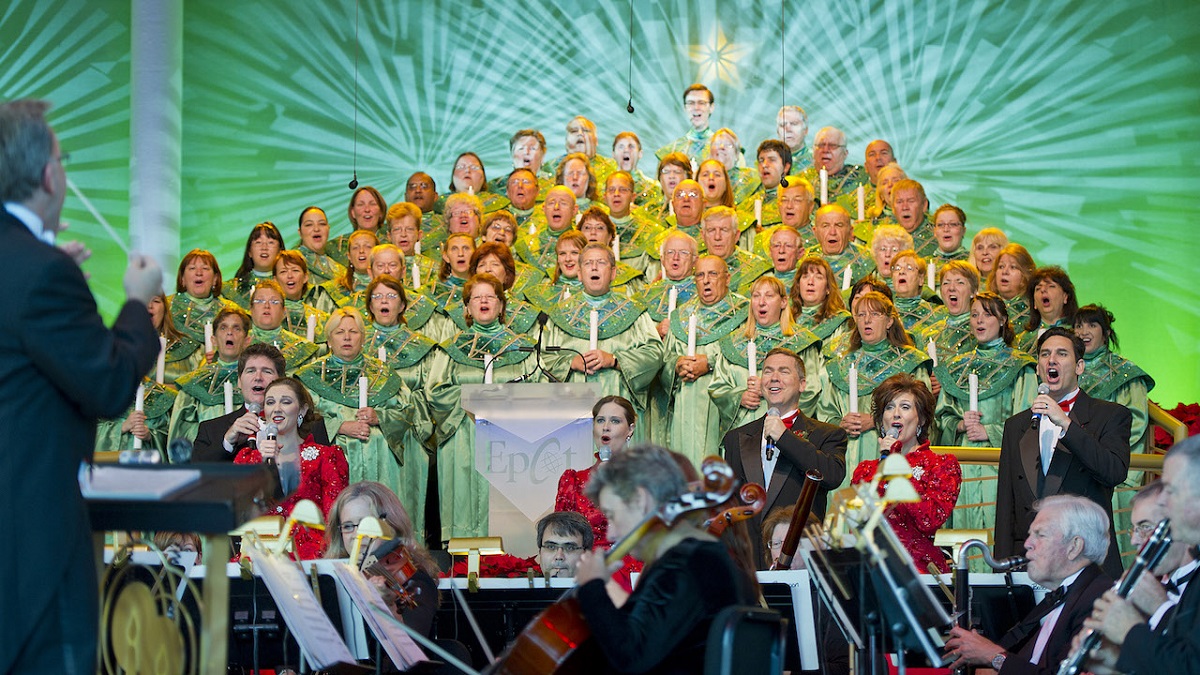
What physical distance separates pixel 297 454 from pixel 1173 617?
4.21 metres

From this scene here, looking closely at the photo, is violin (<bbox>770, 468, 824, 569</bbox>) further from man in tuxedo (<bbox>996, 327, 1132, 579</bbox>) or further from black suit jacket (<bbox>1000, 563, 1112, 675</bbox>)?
man in tuxedo (<bbox>996, 327, 1132, 579</bbox>)

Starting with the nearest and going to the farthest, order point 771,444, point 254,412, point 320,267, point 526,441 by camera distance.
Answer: point 771,444 → point 254,412 → point 526,441 → point 320,267

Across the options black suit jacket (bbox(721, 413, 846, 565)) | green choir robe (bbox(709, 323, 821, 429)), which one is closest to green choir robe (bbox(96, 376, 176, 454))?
green choir robe (bbox(709, 323, 821, 429))

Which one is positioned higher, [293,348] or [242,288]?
[242,288]

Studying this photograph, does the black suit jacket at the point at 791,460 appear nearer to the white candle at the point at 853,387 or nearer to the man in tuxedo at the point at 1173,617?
the white candle at the point at 853,387

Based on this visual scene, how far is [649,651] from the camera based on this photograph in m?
3.20

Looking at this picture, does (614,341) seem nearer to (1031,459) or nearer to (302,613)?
(1031,459)

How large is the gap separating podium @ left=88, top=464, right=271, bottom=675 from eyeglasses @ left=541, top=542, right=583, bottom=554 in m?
2.79

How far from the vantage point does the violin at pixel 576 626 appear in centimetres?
318

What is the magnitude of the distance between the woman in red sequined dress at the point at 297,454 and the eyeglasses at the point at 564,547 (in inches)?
47.8

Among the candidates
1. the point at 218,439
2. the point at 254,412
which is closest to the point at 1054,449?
the point at 254,412

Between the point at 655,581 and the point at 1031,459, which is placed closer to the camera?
the point at 655,581

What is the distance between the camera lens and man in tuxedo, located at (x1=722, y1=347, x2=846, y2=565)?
665 centimetres

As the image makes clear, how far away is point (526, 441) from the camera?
24.2 feet
